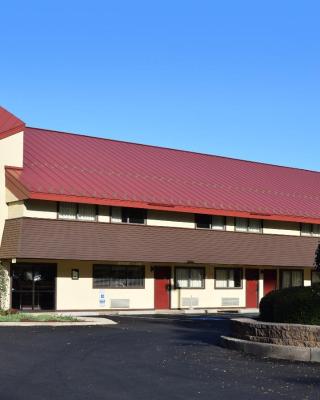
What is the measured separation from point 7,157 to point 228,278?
13.9 meters

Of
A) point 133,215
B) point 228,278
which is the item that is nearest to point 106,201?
point 133,215

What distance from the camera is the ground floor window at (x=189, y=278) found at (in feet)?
115

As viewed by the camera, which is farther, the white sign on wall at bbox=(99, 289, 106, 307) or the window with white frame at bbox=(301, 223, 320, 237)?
the window with white frame at bbox=(301, 223, 320, 237)

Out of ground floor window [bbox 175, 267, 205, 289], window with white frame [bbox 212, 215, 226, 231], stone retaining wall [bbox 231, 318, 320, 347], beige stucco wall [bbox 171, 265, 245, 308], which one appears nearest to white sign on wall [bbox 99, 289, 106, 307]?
beige stucco wall [bbox 171, 265, 245, 308]

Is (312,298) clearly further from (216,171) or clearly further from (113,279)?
(216,171)

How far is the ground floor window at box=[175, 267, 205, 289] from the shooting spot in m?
35.1

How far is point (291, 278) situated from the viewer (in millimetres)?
40062

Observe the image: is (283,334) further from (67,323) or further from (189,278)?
(189,278)

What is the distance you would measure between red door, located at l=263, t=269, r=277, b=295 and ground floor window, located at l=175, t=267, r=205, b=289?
184 inches

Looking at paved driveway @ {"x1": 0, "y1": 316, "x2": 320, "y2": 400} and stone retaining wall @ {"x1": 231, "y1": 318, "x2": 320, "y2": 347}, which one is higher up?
stone retaining wall @ {"x1": 231, "y1": 318, "x2": 320, "y2": 347}

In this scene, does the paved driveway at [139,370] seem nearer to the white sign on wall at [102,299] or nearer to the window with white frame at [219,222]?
the white sign on wall at [102,299]

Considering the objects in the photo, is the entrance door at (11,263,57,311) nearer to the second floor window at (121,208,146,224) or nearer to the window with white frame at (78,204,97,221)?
the window with white frame at (78,204,97,221)

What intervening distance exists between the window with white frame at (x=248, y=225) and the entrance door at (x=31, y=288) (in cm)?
1141

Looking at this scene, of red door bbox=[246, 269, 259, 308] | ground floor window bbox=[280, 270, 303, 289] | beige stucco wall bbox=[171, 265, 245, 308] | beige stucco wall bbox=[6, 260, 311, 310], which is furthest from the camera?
ground floor window bbox=[280, 270, 303, 289]
